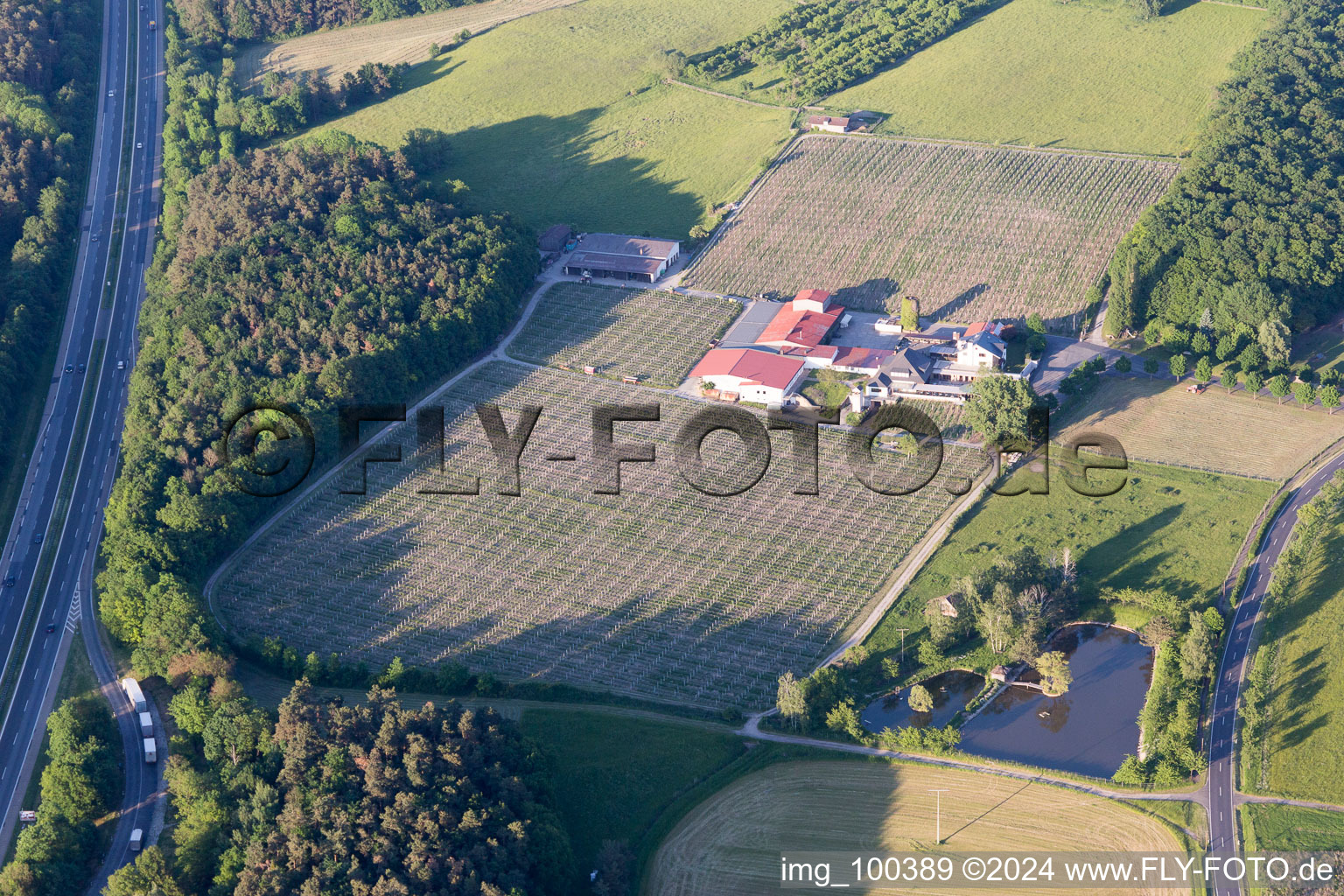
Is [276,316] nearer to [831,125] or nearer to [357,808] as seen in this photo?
[357,808]

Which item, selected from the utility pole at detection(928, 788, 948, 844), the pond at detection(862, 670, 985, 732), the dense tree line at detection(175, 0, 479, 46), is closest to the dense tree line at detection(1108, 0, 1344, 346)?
the pond at detection(862, 670, 985, 732)

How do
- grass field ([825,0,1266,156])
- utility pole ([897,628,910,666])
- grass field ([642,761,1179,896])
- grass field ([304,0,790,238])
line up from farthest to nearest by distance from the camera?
grass field ([825,0,1266,156]) < grass field ([304,0,790,238]) < utility pole ([897,628,910,666]) < grass field ([642,761,1179,896])

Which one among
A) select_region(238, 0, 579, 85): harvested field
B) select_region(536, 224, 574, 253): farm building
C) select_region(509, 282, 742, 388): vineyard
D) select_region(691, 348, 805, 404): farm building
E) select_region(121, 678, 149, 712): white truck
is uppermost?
select_region(238, 0, 579, 85): harvested field

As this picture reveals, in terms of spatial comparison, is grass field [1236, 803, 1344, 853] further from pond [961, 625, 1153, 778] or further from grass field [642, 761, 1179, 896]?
pond [961, 625, 1153, 778]

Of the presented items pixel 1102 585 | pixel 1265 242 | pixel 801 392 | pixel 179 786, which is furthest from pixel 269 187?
pixel 1265 242

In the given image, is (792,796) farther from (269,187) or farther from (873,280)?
(269,187)

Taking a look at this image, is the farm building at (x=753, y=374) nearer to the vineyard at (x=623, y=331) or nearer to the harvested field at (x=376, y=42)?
the vineyard at (x=623, y=331)

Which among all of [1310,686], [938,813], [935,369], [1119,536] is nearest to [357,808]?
[938,813]
